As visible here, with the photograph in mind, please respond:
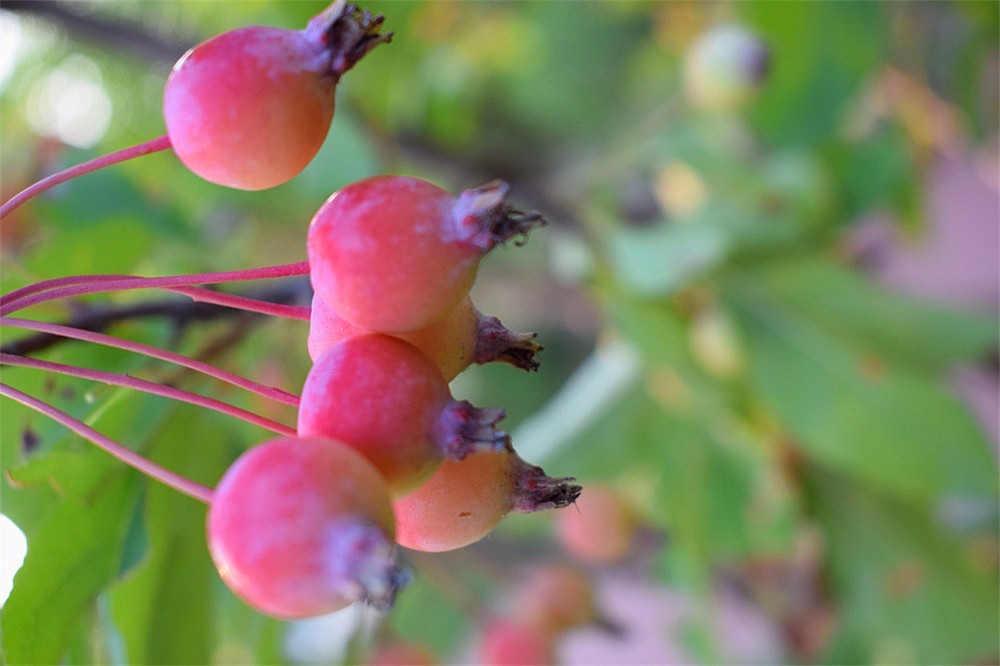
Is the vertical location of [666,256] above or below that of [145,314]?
above

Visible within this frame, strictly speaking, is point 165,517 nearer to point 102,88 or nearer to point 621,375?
point 621,375

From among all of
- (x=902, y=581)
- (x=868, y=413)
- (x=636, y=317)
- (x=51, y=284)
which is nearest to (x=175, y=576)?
(x=51, y=284)

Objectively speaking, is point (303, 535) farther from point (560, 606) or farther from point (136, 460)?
point (560, 606)

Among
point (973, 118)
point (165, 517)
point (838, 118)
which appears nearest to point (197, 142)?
point (165, 517)

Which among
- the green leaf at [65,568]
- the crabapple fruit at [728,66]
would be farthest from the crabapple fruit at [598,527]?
the green leaf at [65,568]

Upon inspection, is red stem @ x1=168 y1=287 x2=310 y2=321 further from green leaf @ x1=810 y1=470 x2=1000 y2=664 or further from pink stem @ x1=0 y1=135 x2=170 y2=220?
green leaf @ x1=810 y1=470 x2=1000 y2=664

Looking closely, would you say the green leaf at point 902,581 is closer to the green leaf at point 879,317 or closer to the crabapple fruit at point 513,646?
the green leaf at point 879,317
